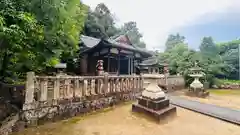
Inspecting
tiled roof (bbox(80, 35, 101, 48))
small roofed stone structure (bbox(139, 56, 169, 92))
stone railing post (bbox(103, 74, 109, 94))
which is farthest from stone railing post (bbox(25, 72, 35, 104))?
tiled roof (bbox(80, 35, 101, 48))

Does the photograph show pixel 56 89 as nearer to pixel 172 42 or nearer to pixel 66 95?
pixel 66 95

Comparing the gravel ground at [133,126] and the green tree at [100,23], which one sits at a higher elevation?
the green tree at [100,23]

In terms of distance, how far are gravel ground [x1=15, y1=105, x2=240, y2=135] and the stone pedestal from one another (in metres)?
0.20

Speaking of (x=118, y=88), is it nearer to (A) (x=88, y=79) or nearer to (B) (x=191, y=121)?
(A) (x=88, y=79)

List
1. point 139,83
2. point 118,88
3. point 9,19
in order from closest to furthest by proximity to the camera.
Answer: point 9,19 < point 118,88 < point 139,83

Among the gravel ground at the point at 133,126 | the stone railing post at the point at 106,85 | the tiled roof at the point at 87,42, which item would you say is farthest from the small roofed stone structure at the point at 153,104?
the tiled roof at the point at 87,42

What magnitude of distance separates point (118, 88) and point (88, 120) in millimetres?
1966

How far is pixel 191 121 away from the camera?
4.01 m

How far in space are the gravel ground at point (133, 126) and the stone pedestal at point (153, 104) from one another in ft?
0.66

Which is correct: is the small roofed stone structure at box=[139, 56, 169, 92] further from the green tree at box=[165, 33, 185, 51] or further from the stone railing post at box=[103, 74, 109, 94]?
the green tree at box=[165, 33, 185, 51]

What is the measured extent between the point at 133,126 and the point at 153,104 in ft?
3.19

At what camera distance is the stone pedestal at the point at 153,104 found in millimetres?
4059

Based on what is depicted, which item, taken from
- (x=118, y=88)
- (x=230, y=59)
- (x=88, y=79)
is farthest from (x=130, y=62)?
(x=230, y=59)

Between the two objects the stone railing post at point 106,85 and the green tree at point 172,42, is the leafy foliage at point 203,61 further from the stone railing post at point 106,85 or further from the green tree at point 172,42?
the stone railing post at point 106,85
